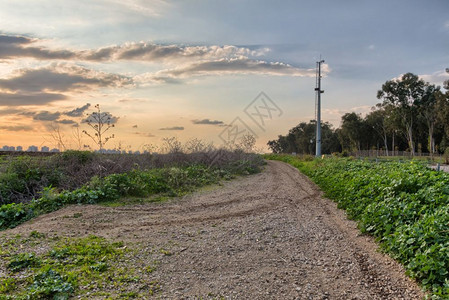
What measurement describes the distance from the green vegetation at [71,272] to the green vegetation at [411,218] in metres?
3.60

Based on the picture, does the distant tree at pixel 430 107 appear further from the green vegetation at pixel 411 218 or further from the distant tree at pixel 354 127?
the green vegetation at pixel 411 218

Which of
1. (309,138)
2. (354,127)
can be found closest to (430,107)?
(354,127)

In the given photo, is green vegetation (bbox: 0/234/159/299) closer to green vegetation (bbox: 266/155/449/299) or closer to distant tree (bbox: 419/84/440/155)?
green vegetation (bbox: 266/155/449/299)

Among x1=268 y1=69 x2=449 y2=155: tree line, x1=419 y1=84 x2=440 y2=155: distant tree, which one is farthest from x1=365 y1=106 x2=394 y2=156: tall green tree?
x1=419 y1=84 x2=440 y2=155: distant tree

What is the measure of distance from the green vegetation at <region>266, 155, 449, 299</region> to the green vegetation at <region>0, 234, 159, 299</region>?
360 centimetres

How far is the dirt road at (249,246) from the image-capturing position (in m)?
4.68

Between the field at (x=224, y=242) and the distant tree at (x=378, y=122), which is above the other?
the distant tree at (x=378, y=122)

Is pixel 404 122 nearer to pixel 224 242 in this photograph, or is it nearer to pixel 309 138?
pixel 309 138

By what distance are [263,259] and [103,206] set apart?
5.39 m

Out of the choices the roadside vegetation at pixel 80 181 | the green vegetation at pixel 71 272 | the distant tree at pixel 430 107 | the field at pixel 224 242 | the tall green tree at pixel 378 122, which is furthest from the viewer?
the tall green tree at pixel 378 122

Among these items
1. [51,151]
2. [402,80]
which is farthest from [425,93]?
[51,151]

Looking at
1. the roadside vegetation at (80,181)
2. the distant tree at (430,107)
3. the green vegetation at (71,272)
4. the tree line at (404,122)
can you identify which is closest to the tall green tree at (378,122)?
the tree line at (404,122)

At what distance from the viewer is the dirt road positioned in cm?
468

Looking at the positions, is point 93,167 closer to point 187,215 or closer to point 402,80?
point 187,215
